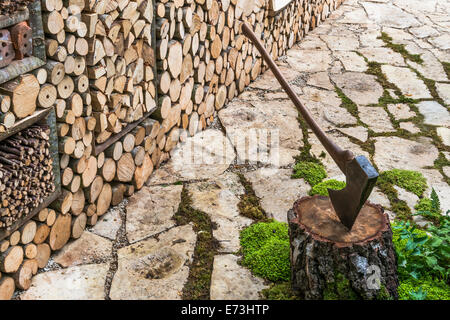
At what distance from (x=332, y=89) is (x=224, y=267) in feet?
10.7

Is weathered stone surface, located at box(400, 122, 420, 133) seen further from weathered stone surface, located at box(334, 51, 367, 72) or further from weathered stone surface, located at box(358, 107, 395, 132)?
weathered stone surface, located at box(334, 51, 367, 72)

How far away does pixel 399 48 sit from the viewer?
7121mm

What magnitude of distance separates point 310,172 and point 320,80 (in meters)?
2.14

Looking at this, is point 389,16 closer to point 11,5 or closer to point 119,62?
point 119,62

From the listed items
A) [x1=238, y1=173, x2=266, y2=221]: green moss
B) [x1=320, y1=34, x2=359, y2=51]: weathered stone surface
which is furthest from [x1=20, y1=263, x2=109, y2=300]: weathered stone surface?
[x1=320, y1=34, x2=359, y2=51]: weathered stone surface

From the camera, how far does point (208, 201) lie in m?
3.85

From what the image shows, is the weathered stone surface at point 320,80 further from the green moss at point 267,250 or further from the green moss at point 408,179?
the green moss at point 267,250

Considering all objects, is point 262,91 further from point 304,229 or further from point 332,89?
point 304,229

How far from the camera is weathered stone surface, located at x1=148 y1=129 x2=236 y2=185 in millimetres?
4160

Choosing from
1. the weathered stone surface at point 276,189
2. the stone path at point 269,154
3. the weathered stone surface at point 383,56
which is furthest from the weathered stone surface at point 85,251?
the weathered stone surface at point 383,56

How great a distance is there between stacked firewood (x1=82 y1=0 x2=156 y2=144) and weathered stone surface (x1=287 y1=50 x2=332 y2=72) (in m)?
3.00

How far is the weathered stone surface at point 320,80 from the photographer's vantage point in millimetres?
5932

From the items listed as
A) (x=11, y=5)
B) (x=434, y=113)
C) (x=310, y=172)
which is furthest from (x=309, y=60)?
(x=11, y=5)

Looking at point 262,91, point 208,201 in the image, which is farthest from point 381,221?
point 262,91
